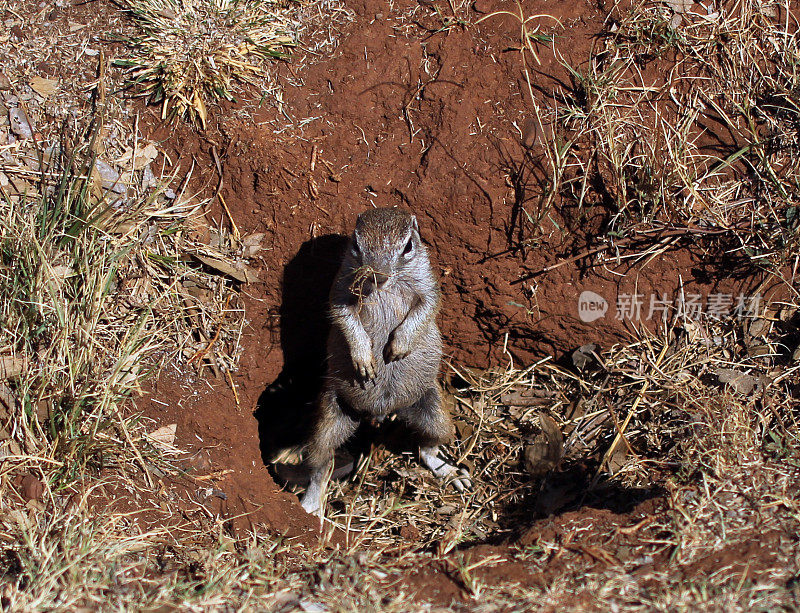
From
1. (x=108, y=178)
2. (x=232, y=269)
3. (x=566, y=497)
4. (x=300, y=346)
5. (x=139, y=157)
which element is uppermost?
(x=139, y=157)

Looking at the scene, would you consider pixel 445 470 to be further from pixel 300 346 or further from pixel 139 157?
pixel 139 157

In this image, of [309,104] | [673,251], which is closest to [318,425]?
[309,104]

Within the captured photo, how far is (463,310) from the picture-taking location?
5508 millimetres

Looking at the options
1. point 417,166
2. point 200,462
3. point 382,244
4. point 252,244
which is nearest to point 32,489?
point 200,462

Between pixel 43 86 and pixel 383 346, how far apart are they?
2918mm

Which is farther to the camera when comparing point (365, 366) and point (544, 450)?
point (544, 450)

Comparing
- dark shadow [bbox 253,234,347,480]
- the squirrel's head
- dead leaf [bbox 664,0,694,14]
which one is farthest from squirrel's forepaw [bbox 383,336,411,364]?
dead leaf [bbox 664,0,694,14]

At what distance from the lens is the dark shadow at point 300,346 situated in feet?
17.2

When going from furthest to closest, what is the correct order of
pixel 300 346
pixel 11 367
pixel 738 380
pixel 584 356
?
pixel 300 346
pixel 584 356
pixel 738 380
pixel 11 367

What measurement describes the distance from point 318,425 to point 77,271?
1886 mm

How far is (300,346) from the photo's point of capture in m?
5.65

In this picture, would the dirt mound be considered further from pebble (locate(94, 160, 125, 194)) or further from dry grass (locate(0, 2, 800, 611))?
pebble (locate(94, 160, 125, 194))

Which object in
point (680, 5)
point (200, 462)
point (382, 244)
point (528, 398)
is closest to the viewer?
point (382, 244)

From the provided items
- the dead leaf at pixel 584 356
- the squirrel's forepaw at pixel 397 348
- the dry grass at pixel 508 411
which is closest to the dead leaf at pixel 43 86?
the dry grass at pixel 508 411
